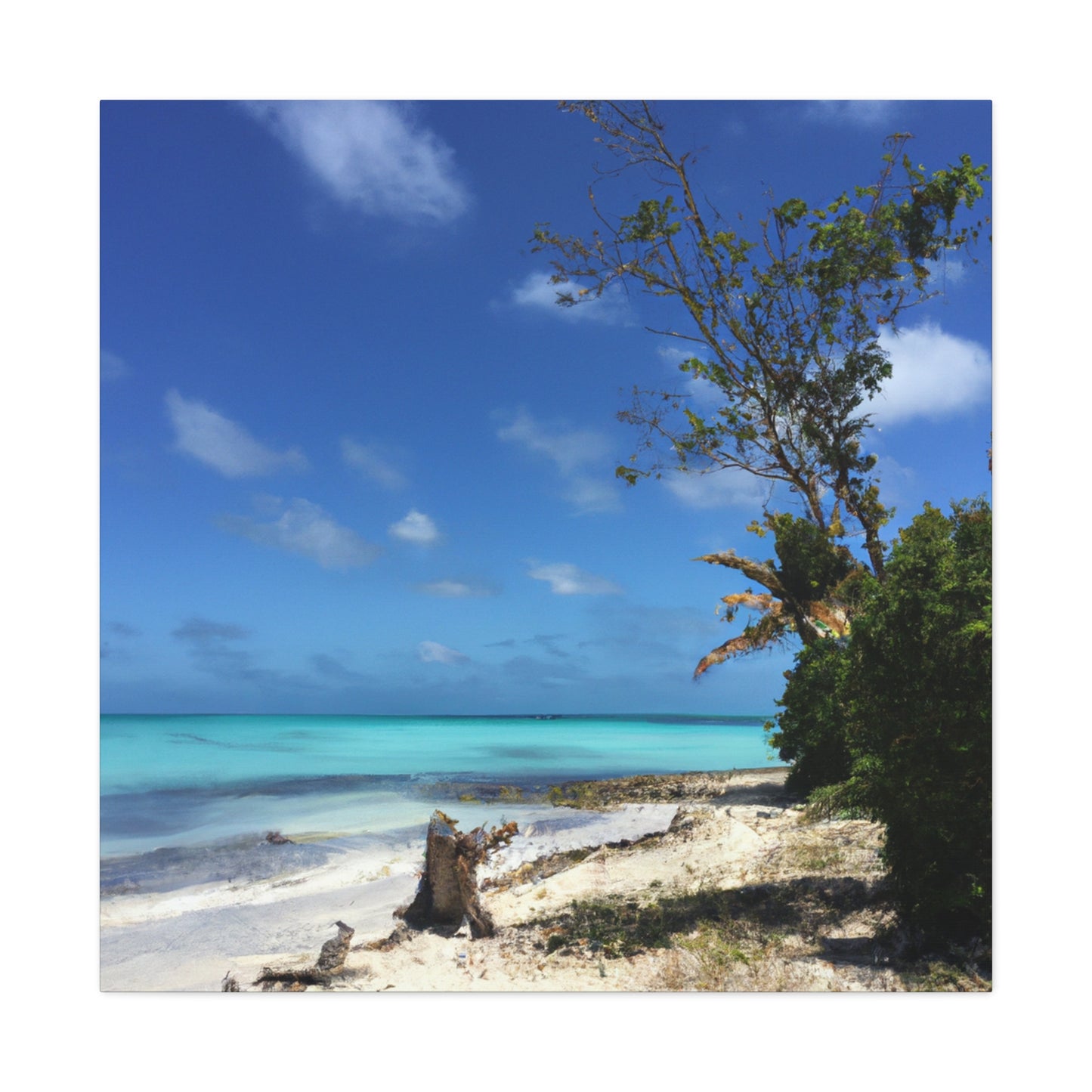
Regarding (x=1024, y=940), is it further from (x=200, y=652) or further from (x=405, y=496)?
(x=200, y=652)

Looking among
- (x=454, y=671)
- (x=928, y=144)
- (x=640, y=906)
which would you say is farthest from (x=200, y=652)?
(x=928, y=144)

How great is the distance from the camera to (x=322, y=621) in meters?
4.04

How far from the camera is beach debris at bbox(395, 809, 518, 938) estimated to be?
143 inches

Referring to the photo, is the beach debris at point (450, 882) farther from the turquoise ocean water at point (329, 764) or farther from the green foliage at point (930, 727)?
the green foliage at point (930, 727)

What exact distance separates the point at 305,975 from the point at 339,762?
1.04m

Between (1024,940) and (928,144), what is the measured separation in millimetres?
3920

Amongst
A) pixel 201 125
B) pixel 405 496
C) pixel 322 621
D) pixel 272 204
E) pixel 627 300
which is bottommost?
pixel 322 621

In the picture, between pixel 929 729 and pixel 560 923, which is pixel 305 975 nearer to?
pixel 560 923

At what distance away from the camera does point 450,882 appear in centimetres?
371

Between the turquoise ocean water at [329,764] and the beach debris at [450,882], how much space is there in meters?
0.19

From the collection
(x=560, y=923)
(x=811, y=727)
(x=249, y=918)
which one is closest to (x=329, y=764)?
(x=249, y=918)

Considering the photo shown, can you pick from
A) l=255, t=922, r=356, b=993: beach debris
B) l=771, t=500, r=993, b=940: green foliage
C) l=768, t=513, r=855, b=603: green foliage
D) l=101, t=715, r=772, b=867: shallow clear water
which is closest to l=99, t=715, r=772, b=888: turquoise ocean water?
l=101, t=715, r=772, b=867: shallow clear water

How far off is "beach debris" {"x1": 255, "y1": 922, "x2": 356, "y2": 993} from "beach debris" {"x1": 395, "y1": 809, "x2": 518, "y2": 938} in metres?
0.36
